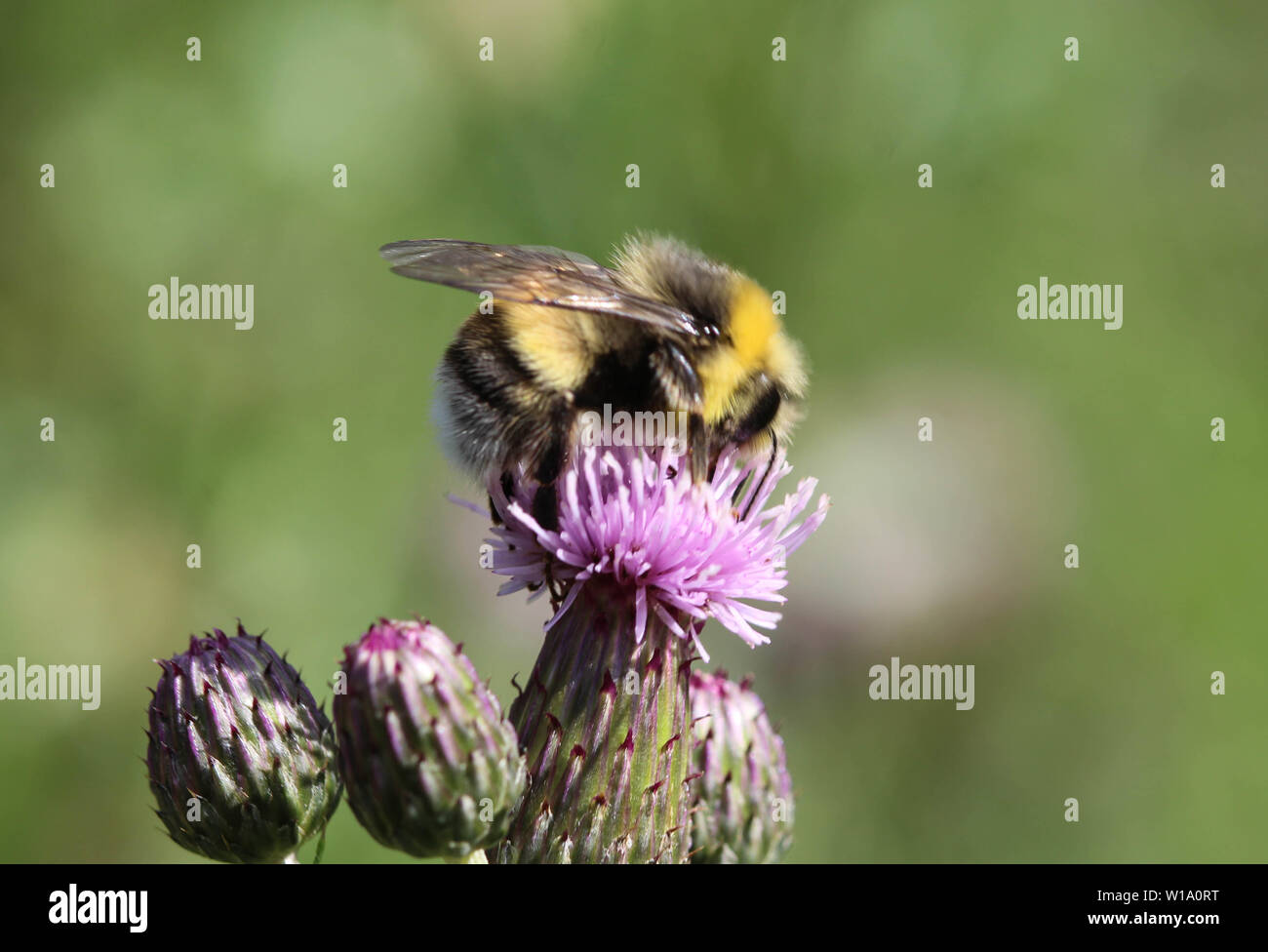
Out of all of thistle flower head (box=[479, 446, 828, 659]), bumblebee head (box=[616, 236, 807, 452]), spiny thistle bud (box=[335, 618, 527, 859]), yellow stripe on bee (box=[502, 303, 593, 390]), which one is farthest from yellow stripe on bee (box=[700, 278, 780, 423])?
spiny thistle bud (box=[335, 618, 527, 859])

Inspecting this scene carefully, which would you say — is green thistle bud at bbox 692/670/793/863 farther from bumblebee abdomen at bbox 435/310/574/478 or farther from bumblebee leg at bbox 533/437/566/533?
bumblebee abdomen at bbox 435/310/574/478

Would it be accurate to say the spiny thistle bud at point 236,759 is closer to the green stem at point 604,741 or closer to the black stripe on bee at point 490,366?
the green stem at point 604,741

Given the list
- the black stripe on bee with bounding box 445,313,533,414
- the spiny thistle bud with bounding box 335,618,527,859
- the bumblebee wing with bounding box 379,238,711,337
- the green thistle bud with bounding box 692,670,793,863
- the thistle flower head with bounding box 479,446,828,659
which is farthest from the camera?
the green thistle bud with bounding box 692,670,793,863

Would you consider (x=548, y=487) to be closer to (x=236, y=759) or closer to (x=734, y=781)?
(x=236, y=759)

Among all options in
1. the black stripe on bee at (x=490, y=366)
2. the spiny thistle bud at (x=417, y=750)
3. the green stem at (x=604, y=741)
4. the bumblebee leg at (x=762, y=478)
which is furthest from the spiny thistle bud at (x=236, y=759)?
the bumblebee leg at (x=762, y=478)

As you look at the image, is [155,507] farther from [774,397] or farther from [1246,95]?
[1246,95]

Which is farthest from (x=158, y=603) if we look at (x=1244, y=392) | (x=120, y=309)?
(x=1244, y=392)
